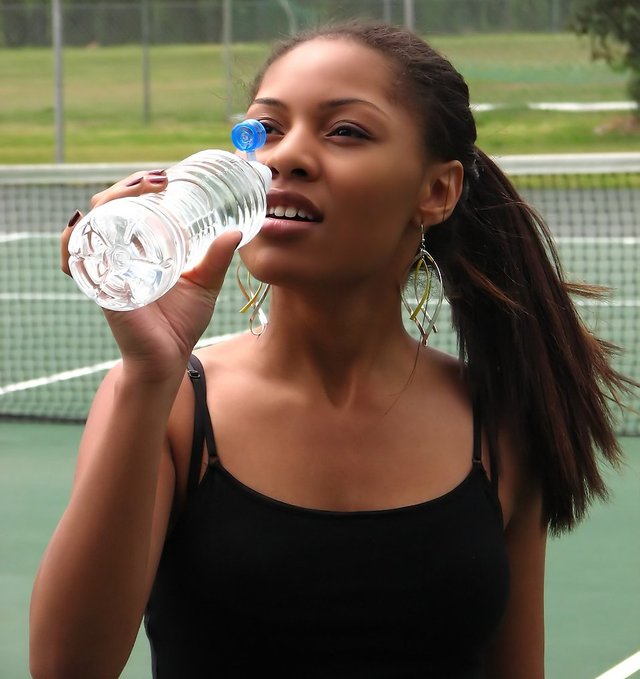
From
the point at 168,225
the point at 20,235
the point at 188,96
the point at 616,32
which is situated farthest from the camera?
the point at 188,96

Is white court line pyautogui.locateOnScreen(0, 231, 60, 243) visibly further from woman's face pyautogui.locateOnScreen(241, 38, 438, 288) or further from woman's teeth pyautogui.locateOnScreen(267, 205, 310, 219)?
woman's teeth pyautogui.locateOnScreen(267, 205, 310, 219)

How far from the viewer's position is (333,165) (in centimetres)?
202

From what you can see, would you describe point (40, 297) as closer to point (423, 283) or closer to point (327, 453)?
point (423, 283)

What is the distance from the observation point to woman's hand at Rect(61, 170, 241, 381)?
181cm

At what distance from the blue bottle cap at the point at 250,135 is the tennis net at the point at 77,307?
3514 millimetres

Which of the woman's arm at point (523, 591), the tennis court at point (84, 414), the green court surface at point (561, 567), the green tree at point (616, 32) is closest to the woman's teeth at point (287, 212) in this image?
the woman's arm at point (523, 591)

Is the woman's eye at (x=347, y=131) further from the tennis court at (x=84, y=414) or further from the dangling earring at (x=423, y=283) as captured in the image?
the tennis court at (x=84, y=414)

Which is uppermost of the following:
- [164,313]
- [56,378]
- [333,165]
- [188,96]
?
[333,165]

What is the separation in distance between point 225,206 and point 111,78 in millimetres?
19048

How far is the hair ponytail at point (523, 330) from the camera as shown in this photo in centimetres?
237

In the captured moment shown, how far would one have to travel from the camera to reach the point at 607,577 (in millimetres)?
4762

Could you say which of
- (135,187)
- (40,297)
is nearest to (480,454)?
(135,187)

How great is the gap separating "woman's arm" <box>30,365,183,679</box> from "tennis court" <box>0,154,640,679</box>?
161 cm

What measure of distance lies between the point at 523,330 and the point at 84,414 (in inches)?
189
